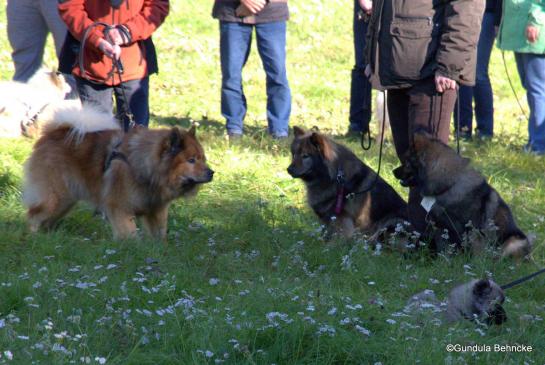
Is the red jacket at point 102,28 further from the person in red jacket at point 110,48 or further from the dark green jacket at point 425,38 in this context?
the dark green jacket at point 425,38

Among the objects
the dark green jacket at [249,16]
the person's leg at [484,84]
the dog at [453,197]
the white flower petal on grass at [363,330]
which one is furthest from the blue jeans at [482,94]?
the white flower petal on grass at [363,330]

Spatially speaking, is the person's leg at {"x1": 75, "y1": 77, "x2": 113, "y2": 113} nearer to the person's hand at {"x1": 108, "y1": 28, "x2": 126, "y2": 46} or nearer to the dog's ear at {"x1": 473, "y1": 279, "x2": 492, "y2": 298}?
the person's hand at {"x1": 108, "y1": 28, "x2": 126, "y2": 46}

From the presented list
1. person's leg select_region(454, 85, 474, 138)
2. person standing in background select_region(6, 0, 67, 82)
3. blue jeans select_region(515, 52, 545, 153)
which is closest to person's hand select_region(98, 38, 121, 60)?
person standing in background select_region(6, 0, 67, 82)

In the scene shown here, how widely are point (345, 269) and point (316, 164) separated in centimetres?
130

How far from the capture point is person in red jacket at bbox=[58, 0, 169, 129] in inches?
237

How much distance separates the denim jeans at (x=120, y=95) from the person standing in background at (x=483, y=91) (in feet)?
12.9

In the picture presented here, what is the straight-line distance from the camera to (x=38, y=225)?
5.58 m

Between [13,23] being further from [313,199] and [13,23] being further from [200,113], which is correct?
[313,199]

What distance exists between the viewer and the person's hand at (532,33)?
785 centimetres

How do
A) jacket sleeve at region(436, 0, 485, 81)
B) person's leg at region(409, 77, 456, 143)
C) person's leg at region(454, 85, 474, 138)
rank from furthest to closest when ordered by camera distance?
person's leg at region(454, 85, 474, 138) < person's leg at region(409, 77, 456, 143) < jacket sleeve at region(436, 0, 485, 81)

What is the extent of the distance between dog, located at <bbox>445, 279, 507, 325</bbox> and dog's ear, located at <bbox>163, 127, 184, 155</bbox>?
2.20 metres

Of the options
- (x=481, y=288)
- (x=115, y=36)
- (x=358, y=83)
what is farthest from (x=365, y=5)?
(x=481, y=288)

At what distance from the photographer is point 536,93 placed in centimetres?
825

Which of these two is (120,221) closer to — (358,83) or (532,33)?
(358,83)
